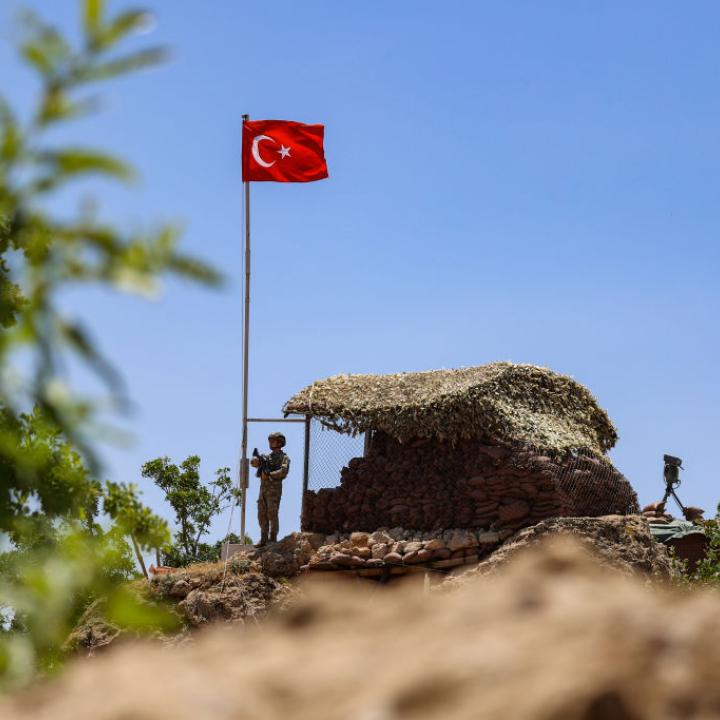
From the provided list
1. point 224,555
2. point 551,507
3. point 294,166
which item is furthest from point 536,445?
point 294,166

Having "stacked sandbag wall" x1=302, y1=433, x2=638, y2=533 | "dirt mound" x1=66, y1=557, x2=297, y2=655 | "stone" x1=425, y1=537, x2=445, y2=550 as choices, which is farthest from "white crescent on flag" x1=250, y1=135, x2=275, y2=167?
"stone" x1=425, y1=537, x2=445, y2=550

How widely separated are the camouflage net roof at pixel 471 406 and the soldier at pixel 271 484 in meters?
0.75

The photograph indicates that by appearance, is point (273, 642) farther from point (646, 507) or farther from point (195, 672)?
point (646, 507)

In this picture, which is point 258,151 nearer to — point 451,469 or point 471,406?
point 471,406

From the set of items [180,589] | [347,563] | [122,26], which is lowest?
[180,589]

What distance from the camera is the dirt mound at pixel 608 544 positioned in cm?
1485

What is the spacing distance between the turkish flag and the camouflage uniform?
5078mm

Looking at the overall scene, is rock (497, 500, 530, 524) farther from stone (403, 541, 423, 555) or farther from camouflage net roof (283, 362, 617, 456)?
stone (403, 541, 423, 555)

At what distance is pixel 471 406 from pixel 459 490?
1184 millimetres

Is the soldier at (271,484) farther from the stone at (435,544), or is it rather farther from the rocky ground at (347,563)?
the stone at (435,544)

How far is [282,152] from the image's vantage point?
19.7 meters

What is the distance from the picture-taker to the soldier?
1736cm

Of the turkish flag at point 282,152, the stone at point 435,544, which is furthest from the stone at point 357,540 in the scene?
the turkish flag at point 282,152

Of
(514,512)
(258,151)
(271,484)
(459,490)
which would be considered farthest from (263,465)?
(258,151)
